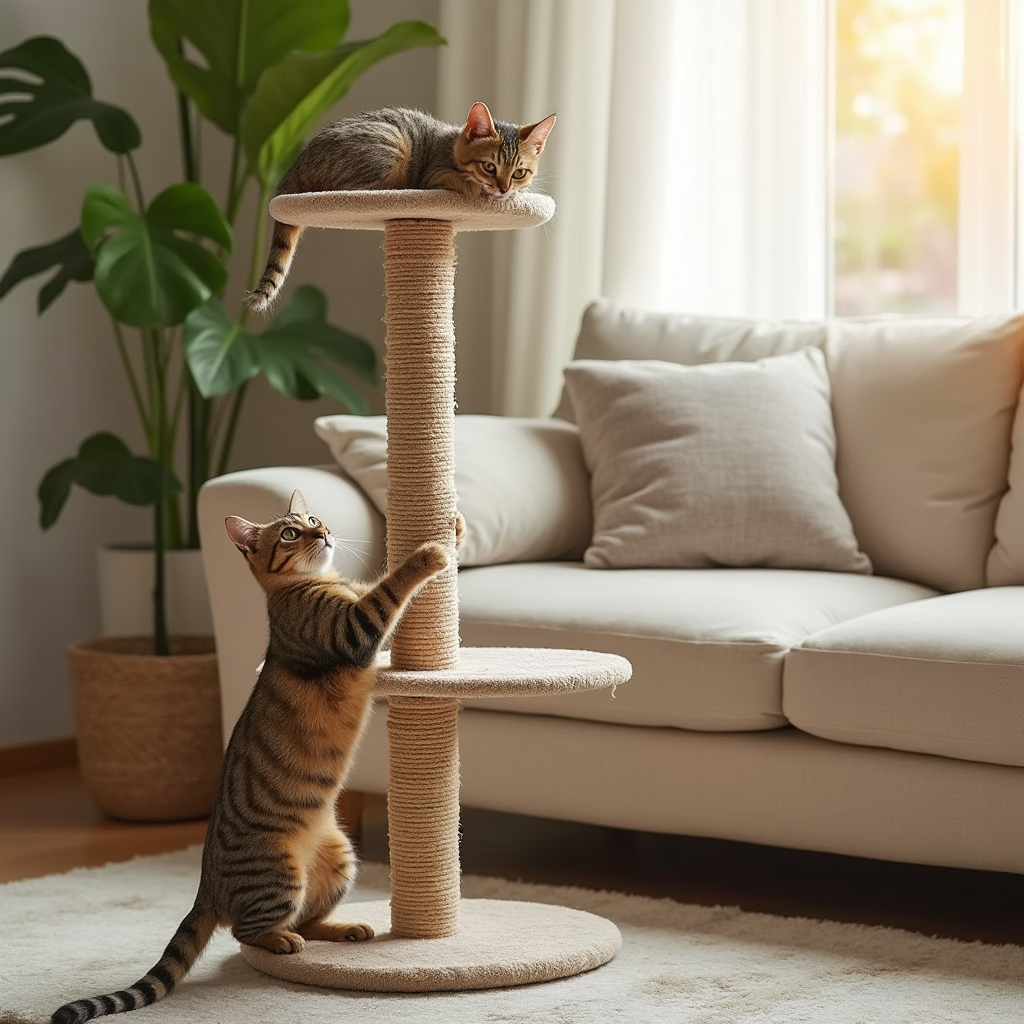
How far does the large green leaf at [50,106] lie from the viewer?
3.40 metres

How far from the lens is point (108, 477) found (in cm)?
336

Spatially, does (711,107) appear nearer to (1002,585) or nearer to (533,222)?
(1002,585)

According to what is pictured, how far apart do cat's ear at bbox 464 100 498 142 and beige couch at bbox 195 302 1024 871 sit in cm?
81

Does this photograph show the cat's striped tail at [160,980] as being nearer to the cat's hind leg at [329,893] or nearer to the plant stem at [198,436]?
the cat's hind leg at [329,893]

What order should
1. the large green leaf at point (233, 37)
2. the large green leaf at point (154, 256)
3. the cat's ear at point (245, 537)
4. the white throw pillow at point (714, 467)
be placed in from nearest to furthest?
the cat's ear at point (245, 537), the white throw pillow at point (714, 467), the large green leaf at point (154, 256), the large green leaf at point (233, 37)

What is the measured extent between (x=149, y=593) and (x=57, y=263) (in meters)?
0.74

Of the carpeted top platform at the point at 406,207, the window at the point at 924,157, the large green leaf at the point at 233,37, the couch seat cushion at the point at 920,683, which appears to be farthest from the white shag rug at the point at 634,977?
the large green leaf at the point at 233,37

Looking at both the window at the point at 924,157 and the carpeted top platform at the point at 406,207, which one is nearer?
the carpeted top platform at the point at 406,207

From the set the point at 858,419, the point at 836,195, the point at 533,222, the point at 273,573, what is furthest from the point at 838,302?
the point at 273,573

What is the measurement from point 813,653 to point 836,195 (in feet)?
5.45

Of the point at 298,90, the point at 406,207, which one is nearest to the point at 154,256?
the point at 298,90

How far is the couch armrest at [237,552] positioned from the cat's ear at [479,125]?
831mm

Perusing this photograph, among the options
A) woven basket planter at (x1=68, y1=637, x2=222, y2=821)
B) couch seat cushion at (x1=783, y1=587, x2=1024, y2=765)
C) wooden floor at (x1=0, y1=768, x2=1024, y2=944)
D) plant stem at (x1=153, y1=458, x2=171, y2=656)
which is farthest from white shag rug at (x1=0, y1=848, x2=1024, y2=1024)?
plant stem at (x1=153, y1=458, x2=171, y2=656)

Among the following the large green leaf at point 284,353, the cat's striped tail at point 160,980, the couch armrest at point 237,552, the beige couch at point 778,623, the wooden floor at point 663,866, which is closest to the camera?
the cat's striped tail at point 160,980
